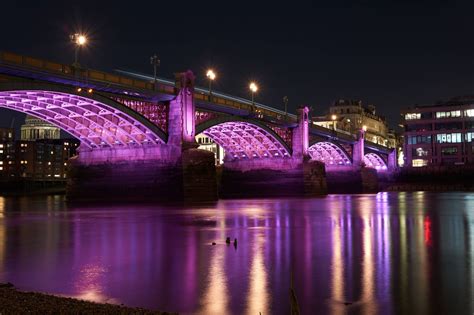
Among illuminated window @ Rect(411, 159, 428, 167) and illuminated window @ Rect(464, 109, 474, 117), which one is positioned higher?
illuminated window @ Rect(464, 109, 474, 117)

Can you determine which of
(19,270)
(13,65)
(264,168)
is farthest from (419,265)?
(264,168)

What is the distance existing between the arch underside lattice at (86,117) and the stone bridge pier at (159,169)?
95 centimetres

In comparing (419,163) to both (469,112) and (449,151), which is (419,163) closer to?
(449,151)

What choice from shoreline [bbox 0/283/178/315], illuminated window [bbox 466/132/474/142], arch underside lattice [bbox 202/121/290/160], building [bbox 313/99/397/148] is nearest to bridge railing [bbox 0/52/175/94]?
→ arch underside lattice [bbox 202/121/290/160]

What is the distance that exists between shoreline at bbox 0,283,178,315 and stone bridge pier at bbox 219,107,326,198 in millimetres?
64479

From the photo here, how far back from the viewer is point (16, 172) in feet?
562

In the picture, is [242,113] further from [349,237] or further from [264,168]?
[349,237]

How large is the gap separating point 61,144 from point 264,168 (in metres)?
129

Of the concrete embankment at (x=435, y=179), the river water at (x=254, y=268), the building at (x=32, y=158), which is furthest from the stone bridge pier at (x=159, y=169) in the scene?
the building at (x=32, y=158)

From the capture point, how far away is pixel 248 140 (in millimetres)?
75375

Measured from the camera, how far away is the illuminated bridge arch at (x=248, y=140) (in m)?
69.9

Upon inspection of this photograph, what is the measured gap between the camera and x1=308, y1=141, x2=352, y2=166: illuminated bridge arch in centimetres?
10219

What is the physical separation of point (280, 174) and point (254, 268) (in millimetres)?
63236

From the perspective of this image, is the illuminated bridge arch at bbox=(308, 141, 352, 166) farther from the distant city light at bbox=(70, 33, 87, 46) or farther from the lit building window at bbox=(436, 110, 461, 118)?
the distant city light at bbox=(70, 33, 87, 46)
